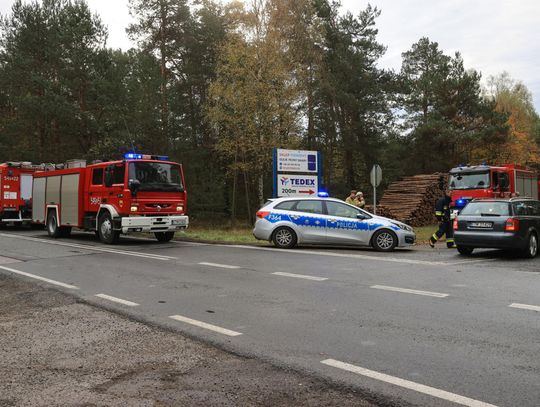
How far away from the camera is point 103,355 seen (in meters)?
4.83

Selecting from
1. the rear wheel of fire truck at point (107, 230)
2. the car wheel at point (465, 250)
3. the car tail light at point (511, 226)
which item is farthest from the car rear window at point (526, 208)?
the rear wheel of fire truck at point (107, 230)

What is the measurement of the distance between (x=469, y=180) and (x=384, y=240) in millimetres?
8034

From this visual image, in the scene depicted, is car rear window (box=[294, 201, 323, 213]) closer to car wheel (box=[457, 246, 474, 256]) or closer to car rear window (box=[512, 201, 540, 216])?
car wheel (box=[457, 246, 474, 256])

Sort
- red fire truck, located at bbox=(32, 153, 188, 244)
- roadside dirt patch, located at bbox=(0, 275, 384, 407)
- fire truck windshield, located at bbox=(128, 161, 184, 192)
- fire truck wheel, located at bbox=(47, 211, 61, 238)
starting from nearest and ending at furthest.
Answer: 1. roadside dirt patch, located at bbox=(0, 275, 384, 407)
2. red fire truck, located at bbox=(32, 153, 188, 244)
3. fire truck windshield, located at bbox=(128, 161, 184, 192)
4. fire truck wheel, located at bbox=(47, 211, 61, 238)

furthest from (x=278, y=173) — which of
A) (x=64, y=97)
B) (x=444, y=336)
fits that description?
(x=64, y=97)

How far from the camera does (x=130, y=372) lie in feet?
14.2

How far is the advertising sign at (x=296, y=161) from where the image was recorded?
1947 centimetres

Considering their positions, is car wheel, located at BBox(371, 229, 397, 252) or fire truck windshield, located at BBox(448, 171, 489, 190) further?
fire truck windshield, located at BBox(448, 171, 489, 190)

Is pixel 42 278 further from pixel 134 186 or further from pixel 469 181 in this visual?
pixel 469 181

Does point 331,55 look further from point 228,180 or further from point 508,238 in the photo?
point 508,238

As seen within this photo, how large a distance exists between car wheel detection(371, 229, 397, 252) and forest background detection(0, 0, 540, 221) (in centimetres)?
1589

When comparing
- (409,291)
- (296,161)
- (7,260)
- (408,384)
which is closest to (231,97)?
(296,161)

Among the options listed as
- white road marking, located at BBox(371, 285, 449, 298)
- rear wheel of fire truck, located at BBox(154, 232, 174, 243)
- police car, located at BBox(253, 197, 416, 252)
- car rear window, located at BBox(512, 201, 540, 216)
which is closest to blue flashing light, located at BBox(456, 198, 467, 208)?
car rear window, located at BBox(512, 201, 540, 216)

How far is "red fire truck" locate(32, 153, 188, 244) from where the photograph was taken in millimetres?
15688
